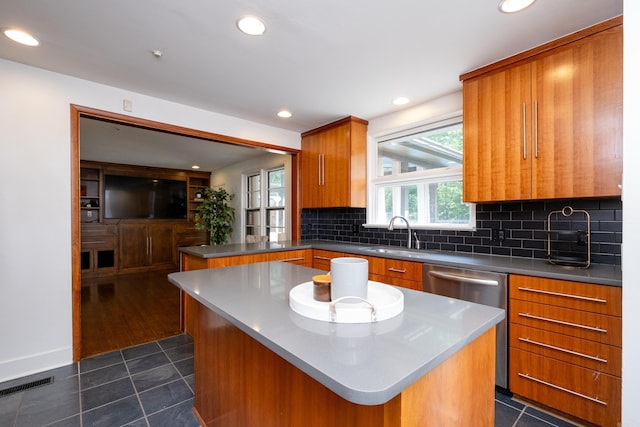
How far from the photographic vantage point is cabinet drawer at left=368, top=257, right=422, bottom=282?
2.32m

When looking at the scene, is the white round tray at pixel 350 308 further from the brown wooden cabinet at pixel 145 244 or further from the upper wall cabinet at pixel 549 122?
the brown wooden cabinet at pixel 145 244

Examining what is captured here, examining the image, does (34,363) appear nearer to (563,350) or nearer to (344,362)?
(344,362)

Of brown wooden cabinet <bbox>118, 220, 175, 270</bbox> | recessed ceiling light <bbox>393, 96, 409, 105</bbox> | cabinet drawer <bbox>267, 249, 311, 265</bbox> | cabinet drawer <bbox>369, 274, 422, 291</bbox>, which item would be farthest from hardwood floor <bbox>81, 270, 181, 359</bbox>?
recessed ceiling light <bbox>393, 96, 409, 105</bbox>

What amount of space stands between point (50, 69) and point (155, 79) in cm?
74

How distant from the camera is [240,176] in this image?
592 centimetres

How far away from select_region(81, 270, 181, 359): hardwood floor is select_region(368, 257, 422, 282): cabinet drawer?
2150mm

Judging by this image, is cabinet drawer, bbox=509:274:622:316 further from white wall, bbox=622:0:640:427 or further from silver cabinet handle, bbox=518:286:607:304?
white wall, bbox=622:0:640:427

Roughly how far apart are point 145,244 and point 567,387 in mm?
6954

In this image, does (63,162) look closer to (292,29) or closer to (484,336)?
(292,29)

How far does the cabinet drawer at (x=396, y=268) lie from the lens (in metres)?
2.32

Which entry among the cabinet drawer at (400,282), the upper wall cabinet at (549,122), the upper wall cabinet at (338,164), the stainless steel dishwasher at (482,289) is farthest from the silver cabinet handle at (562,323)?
the upper wall cabinet at (338,164)

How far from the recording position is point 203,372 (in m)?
1.54

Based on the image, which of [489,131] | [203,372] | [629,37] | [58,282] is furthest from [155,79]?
[629,37]

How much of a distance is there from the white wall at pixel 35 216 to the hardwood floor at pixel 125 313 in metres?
0.41
